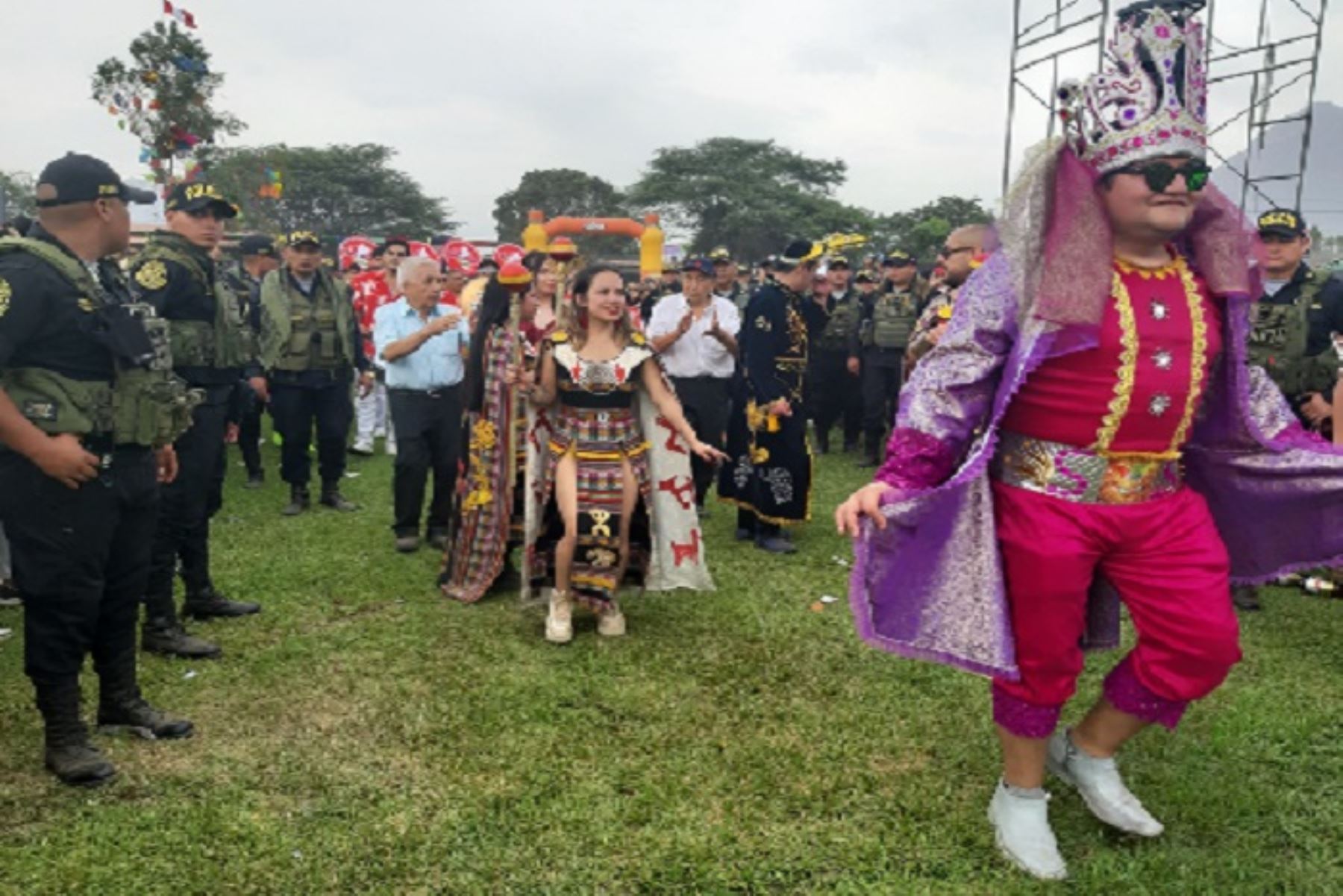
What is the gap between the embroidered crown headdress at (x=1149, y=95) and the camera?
249 cm

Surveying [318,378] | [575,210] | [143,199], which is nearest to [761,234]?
[575,210]

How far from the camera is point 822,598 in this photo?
5258 millimetres

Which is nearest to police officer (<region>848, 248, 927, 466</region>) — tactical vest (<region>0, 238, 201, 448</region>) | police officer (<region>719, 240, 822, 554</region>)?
police officer (<region>719, 240, 822, 554</region>)

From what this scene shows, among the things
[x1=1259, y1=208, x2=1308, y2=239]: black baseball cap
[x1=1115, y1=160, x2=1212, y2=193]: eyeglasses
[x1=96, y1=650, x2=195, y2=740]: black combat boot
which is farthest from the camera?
[x1=1259, y1=208, x2=1308, y2=239]: black baseball cap

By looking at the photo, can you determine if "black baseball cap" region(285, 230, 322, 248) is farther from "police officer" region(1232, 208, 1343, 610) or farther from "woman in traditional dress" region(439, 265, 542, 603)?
"police officer" region(1232, 208, 1343, 610)

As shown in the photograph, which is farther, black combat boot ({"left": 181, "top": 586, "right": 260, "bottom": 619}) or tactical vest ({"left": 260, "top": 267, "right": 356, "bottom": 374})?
tactical vest ({"left": 260, "top": 267, "right": 356, "bottom": 374})

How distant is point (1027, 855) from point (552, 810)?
141cm

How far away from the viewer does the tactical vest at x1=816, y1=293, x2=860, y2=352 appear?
1033cm

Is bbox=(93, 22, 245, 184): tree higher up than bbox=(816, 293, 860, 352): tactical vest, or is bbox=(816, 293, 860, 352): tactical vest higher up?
bbox=(93, 22, 245, 184): tree

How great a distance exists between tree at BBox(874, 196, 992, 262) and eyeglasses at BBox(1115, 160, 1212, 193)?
3450cm

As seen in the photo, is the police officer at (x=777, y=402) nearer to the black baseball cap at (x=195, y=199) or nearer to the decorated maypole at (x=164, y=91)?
the black baseball cap at (x=195, y=199)

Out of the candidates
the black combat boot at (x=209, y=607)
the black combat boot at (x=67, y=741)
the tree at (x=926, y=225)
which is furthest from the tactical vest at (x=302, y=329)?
the tree at (x=926, y=225)

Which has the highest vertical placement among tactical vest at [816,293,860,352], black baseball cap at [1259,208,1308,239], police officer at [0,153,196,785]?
black baseball cap at [1259,208,1308,239]

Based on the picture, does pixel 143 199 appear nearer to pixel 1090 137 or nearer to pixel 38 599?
pixel 38 599
